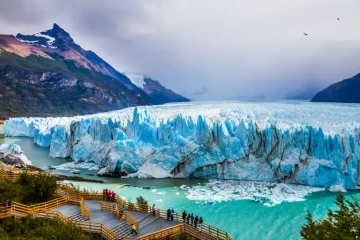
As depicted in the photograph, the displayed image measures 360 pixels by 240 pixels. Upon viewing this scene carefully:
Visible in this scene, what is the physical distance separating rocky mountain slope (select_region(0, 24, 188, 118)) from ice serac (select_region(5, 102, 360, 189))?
64.8m

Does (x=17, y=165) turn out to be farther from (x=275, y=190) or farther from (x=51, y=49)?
(x=51, y=49)

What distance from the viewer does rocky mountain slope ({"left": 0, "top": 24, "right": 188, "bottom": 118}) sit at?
3482 inches

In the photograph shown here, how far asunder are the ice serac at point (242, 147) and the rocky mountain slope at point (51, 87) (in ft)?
212

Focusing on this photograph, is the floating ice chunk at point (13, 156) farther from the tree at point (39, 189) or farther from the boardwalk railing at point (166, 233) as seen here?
the boardwalk railing at point (166, 233)

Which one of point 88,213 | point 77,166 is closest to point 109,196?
point 88,213

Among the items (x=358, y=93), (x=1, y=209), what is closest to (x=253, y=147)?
(x=1, y=209)

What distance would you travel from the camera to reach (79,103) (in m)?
98.8

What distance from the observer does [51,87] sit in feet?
332

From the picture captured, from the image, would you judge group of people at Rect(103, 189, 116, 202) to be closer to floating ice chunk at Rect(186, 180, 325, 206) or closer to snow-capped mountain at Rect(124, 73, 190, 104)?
floating ice chunk at Rect(186, 180, 325, 206)

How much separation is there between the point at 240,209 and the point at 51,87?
97.4 m

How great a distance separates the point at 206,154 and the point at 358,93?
38826 mm

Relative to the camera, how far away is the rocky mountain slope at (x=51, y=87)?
3482 inches

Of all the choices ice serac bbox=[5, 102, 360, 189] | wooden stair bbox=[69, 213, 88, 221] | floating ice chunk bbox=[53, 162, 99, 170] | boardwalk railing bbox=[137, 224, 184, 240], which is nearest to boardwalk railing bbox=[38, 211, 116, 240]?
wooden stair bbox=[69, 213, 88, 221]

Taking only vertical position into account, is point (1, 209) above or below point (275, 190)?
above
